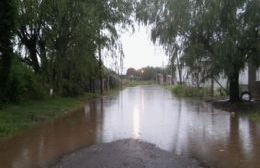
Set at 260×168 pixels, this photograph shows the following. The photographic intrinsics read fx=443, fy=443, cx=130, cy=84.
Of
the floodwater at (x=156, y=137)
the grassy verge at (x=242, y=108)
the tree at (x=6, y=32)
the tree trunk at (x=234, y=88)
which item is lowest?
the floodwater at (x=156, y=137)

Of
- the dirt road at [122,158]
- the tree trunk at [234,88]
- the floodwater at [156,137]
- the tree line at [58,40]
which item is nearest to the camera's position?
the dirt road at [122,158]

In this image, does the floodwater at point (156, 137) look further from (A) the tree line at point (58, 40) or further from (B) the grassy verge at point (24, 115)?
(A) the tree line at point (58, 40)

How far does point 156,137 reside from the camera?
13.9m

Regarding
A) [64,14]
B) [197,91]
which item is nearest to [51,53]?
[64,14]

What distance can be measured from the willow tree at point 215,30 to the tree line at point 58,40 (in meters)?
4.17

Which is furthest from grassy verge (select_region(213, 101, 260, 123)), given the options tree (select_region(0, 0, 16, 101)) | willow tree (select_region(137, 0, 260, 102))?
tree (select_region(0, 0, 16, 101))

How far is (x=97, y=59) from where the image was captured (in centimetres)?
3622

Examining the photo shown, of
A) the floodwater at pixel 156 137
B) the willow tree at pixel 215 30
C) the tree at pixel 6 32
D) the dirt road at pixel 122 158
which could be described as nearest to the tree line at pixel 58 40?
the tree at pixel 6 32

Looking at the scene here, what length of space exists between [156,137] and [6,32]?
732 cm

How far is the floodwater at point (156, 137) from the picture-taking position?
1044 centimetres

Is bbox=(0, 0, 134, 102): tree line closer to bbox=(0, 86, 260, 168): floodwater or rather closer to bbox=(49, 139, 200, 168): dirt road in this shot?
bbox=(0, 86, 260, 168): floodwater

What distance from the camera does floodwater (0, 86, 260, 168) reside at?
10.4 metres

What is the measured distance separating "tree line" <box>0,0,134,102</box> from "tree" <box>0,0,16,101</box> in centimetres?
171

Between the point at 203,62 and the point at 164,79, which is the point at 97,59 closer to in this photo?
the point at 203,62
